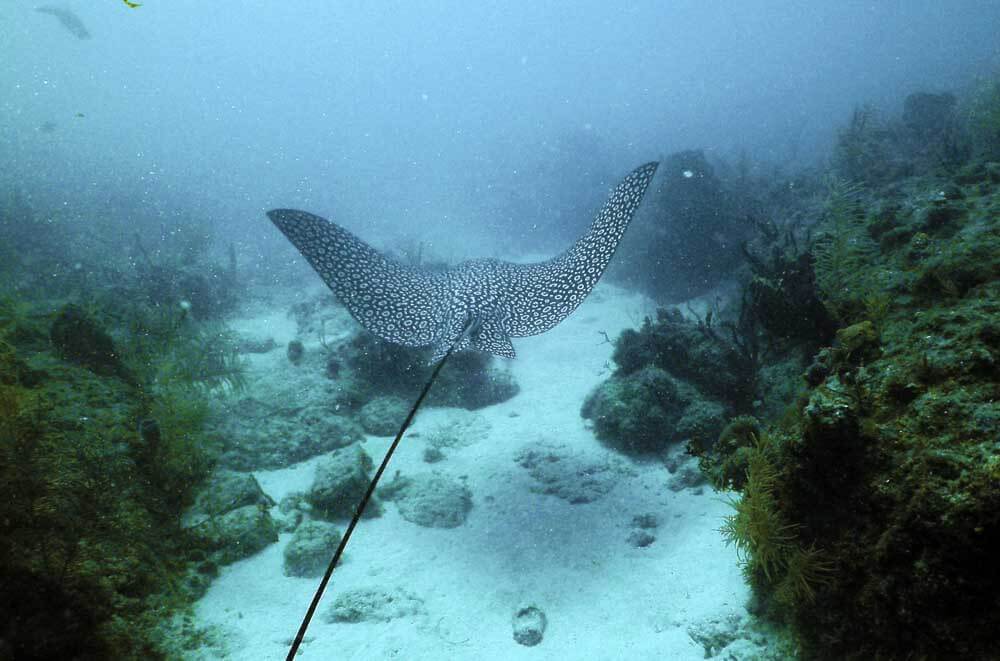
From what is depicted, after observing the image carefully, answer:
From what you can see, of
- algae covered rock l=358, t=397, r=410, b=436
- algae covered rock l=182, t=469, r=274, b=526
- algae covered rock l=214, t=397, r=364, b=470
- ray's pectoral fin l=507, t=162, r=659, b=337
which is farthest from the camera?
algae covered rock l=358, t=397, r=410, b=436

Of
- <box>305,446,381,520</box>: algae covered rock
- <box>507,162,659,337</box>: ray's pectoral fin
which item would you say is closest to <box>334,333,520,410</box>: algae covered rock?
<box>305,446,381,520</box>: algae covered rock

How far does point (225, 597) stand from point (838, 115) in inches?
2061

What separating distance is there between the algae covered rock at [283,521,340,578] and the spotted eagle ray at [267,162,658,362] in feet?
7.08

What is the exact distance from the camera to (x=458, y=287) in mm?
5883

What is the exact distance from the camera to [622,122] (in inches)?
2341

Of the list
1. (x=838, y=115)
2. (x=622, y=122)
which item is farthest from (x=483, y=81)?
(x=838, y=115)

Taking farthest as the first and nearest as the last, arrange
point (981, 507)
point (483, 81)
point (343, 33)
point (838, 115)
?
point (343, 33)
point (483, 81)
point (838, 115)
point (981, 507)

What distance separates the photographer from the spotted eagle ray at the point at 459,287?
17.1 ft

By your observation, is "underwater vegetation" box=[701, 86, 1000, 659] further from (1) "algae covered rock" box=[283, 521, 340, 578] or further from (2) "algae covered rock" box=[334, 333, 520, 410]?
(2) "algae covered rock" box=[334, 333, 520, 410]

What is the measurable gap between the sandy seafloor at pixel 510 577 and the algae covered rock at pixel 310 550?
11cm

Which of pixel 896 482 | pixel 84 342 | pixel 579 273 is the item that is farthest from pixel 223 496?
pixel 896 482

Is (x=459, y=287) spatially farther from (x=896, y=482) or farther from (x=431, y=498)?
(x=896, y=482)

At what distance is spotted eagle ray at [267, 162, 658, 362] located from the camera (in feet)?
17.1

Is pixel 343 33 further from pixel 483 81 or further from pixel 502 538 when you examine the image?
pixel 502 538
